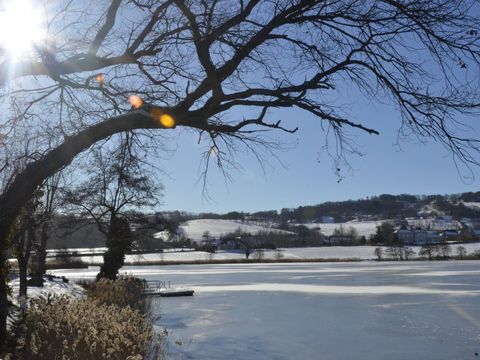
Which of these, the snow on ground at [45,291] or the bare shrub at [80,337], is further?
the snow on ground at [45,291]

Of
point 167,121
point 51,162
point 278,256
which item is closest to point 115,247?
point 51,162

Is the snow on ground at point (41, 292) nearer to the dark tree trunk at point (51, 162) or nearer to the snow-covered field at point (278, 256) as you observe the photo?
the dark tree trunk at point (51, 162)

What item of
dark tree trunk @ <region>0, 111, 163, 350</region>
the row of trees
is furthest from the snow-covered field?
dark tree trunk @ <region>0, 111, 163, 350</region>

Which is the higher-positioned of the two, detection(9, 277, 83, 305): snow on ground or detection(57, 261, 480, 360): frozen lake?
detection(9, 277, 83, 305): snow on ground

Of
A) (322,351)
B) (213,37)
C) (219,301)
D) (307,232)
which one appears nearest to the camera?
(213,37)

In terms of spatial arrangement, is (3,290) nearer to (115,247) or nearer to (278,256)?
(115,247)

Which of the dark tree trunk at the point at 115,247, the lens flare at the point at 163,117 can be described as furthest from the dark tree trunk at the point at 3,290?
the dark tree trunk at the point at 115,247

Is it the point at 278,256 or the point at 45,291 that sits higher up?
the point at 45,291

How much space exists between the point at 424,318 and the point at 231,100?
11.0m

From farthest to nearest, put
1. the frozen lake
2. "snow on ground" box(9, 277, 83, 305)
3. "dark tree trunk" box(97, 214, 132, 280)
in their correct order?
"dark tree trunk" box(97, 214, 132, 280) < "snow on ground" box(9, 277, 83, 305) < the frozen lake

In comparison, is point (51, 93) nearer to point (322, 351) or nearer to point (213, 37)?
point (213, 37)

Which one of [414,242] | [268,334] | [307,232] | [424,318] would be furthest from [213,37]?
[307,232]

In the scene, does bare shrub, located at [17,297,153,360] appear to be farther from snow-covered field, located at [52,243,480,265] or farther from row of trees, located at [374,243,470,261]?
snow-covered field, located at [52,243,480,265]

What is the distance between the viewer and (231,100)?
750 cm
